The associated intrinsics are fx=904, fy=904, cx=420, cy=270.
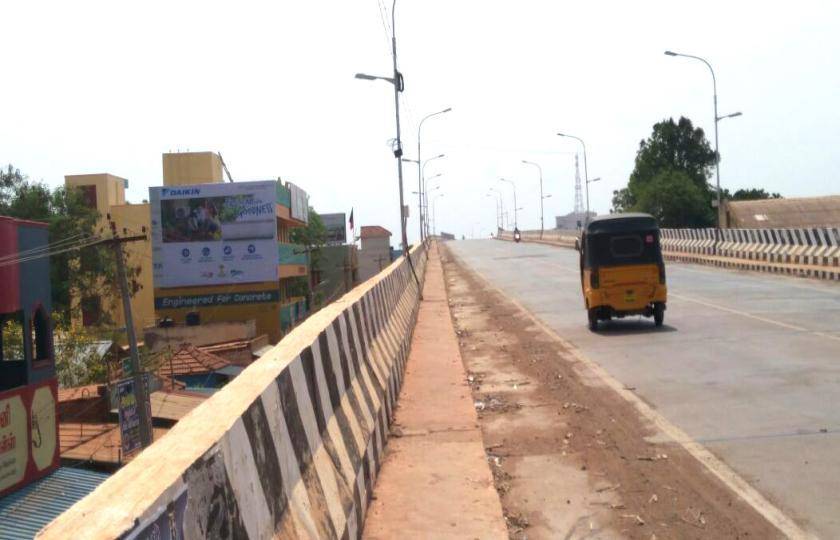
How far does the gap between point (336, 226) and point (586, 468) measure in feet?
433

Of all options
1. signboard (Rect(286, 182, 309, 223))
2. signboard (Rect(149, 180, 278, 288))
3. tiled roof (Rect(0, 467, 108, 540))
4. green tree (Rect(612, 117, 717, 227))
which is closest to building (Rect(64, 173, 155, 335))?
signboard (Rect(149, 180, 278, 288))

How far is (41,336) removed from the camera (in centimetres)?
2347

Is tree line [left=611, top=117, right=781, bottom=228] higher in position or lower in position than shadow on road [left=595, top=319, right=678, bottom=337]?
higher

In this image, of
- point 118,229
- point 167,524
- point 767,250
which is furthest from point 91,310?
point 167,524

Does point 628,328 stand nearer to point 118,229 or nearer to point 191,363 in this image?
point 191,363

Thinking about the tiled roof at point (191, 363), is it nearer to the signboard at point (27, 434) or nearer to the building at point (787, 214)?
the signboard at point (27, 434)

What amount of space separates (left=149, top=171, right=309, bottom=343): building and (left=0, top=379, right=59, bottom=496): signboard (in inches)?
1614

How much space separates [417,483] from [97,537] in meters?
5.15

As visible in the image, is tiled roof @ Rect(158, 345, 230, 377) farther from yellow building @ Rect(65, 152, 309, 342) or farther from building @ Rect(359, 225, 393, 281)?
building @ Rect(359, 225, 393, 281)

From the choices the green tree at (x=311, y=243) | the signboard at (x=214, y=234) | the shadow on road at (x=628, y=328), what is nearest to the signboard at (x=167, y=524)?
the shadow on road at (x=628, y=328)

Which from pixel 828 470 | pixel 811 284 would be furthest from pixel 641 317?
pixel 828 470

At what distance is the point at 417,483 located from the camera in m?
7.12

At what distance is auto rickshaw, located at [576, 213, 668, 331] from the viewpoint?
19.0 m

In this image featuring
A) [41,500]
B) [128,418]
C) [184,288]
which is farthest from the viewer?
[184,288]
